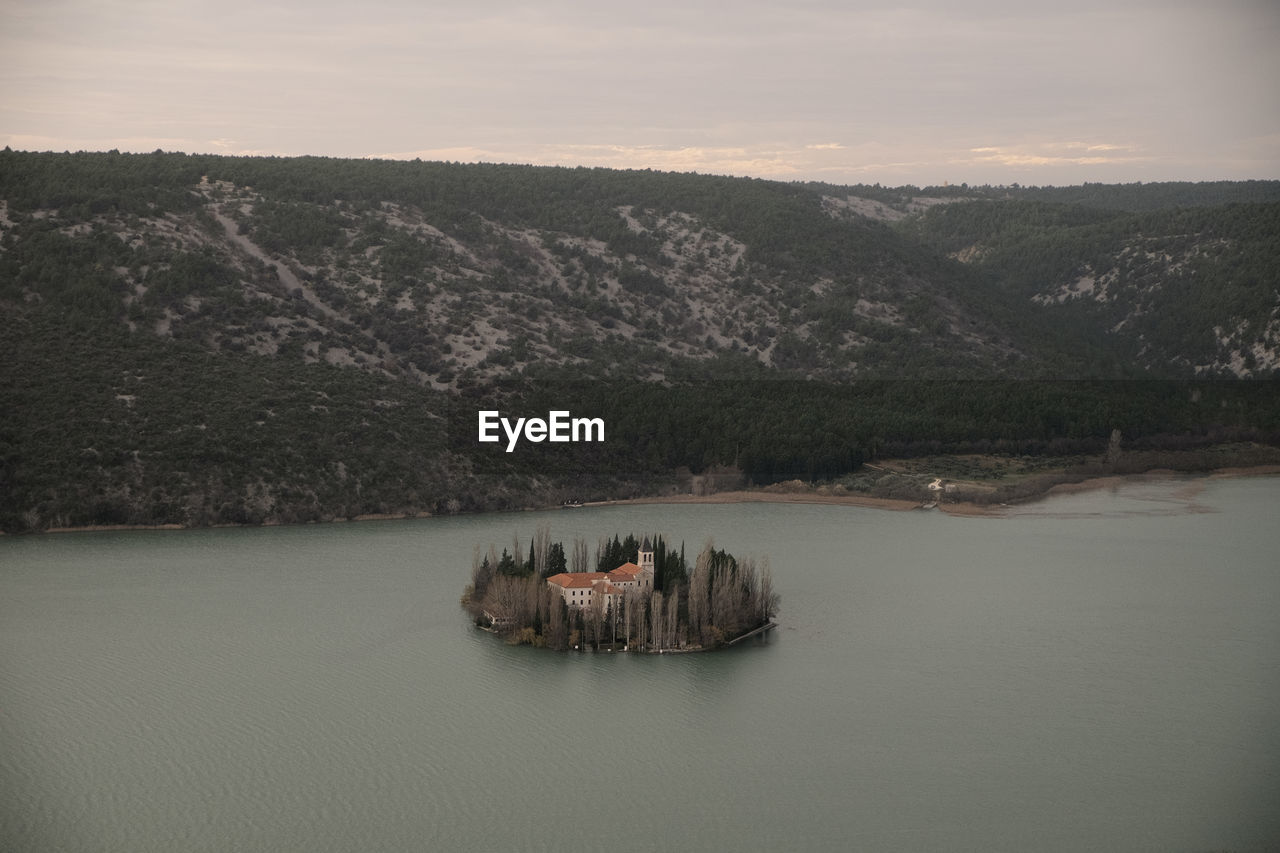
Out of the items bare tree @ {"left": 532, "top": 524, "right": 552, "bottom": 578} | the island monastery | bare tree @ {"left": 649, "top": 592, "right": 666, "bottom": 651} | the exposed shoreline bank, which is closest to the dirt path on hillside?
the exposed shoreline bank

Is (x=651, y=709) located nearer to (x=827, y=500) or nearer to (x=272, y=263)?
(x=827, y=500)

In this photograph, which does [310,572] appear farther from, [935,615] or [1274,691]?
[1274,691]

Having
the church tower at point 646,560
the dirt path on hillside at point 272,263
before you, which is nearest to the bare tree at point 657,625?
the church tower at point 646,560

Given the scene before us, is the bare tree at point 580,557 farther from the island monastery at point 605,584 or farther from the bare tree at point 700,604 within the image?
the bare tree at point 700,604

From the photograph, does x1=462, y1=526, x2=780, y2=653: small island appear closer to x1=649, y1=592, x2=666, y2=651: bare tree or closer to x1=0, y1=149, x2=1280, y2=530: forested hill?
x1=649, y1=592, x2=666, y2=651: bare tree

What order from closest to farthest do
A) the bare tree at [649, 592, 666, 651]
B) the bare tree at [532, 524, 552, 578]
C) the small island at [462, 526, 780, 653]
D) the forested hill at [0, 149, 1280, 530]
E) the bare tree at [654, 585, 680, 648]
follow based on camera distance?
1. the bare tree at [649, 592, 666, 651]
2. the bare tree at [654, 585, 680, 648]
3. the small island at [462, 526, 780, 653]
4. the bare tree at [532, 524, 552, 578]
5. the forested hill at [0, 149, 1280, 530]

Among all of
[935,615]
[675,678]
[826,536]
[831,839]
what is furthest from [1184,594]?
[831,839]

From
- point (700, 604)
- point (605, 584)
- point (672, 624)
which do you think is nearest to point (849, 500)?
point (700, 604)
